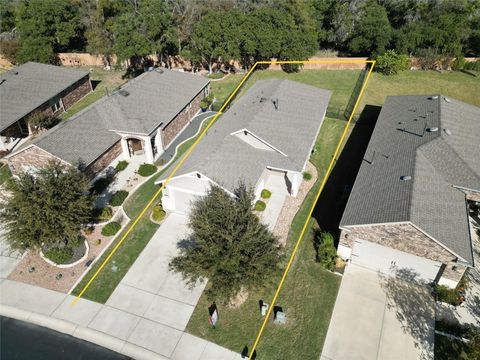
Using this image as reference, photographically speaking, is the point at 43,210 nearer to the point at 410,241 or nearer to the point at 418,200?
the point at 410,241

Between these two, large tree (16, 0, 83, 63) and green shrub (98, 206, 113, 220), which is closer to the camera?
green shrub (98, 206, 113, 220)

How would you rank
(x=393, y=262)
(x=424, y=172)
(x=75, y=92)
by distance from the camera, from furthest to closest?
(x=75, y=92) → (x=424, y=172) → (x=393, y=262)

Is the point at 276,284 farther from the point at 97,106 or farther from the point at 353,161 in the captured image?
A: the point at 97,106

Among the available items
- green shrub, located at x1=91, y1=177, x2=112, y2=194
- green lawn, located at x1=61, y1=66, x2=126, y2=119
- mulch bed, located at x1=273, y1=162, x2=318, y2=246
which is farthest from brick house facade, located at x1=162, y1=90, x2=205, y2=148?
mulch bed, located at x1=273, y1=162, x2=318, y2=246

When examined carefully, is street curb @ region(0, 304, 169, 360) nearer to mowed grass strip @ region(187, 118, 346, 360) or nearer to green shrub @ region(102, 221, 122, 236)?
mowed grass strip @ region(187, 118, 346, 360)

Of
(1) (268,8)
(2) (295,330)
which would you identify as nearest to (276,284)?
(2) (295,330)

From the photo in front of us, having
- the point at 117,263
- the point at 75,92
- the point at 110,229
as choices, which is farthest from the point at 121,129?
the point at 75,92
